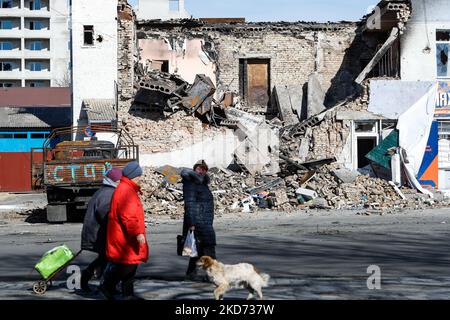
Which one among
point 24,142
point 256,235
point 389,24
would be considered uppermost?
point 389,24

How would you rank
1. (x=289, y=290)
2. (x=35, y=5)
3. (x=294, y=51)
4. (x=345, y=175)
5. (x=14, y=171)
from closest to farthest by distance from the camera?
(x=289, y=290) < (x=345, y=175) < (x=294, y=51) < (x=14, y=171) < (x=35, y=5)

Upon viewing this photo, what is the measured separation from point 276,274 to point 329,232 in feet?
23.1

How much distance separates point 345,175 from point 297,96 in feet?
27.1

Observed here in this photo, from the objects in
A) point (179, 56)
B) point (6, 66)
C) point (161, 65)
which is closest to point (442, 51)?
point (179, 56)

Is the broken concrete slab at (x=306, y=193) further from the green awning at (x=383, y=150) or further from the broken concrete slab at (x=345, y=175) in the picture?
the green awning at (x=383, y=150)

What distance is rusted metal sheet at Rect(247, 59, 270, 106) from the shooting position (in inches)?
1348

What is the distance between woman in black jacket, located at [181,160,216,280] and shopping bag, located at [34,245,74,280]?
69.1 inches

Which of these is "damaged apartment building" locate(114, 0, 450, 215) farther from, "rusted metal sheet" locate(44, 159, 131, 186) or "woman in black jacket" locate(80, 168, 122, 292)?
"woman in black jacket" locate(80, 168, 122, 292)

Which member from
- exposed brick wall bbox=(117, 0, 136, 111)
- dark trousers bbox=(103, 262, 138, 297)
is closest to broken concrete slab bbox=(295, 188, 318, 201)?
exposed brick wall bbox=(117, 0, 136, 111)

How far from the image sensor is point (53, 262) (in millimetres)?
9711

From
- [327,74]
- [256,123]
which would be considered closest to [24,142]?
[256,123]

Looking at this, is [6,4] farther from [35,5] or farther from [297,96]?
[297,96]

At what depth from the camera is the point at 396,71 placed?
98.6 feet

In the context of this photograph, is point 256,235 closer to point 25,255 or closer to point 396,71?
point 25,255
